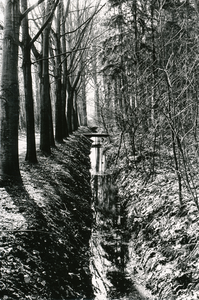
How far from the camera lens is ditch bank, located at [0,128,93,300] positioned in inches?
153

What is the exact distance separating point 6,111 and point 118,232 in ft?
12.5

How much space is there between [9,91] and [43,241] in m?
3.45

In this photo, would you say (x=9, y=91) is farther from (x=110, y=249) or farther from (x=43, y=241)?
(x=110, y=249)

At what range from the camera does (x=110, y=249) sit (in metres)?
6.47

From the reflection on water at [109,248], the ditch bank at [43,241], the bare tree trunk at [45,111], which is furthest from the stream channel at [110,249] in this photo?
the bare tree trunk at [45,111]

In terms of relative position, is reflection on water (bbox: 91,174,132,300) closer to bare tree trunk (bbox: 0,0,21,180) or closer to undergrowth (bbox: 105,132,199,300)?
undergrowth (bbox: 105,132,199,300)

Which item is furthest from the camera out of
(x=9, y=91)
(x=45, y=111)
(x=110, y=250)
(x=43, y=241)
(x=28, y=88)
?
(x=45, y=111)

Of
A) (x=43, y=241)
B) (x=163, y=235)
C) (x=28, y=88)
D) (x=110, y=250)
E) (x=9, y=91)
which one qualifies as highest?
(x=28, y=88)

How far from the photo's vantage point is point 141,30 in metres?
16.8

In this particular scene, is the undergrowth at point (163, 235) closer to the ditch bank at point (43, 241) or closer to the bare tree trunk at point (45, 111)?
the ditch bank at point (43, 241)

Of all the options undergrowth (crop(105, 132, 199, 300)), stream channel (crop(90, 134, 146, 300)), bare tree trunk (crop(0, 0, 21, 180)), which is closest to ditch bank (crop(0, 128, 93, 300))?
stream channel (crop(90, 134, 146, 300))

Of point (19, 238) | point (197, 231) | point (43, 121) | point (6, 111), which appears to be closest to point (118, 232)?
point (197, 231)

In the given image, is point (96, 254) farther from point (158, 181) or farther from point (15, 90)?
point (15, 90)

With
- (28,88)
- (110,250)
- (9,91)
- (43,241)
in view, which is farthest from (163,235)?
(28,88)
